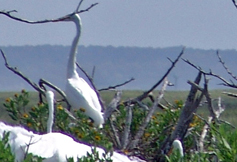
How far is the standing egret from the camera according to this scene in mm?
7942

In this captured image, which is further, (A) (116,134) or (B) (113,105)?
(B) (113,105)

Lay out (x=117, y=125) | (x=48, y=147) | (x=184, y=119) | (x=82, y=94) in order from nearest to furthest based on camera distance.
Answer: (x=48, y=147)
(x=184, y=119)
(x=117, y=125)
(x=82, y=94)

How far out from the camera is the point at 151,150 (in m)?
6.05

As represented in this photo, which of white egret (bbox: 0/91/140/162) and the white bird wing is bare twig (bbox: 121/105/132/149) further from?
the white bird wing

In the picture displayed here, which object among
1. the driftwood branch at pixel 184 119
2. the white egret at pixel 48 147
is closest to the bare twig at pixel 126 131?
the driftwood branch at pixel 184 119

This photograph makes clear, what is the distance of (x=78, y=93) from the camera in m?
8.67

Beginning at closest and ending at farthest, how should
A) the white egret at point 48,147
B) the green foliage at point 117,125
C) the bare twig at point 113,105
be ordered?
the white egret at point 48,147, the green foliage at point 117,125, the bare twig at point 113,105

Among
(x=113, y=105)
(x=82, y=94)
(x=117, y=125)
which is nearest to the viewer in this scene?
(x=117, y=125)

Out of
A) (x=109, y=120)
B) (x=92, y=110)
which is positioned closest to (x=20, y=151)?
(x=109, y=120)

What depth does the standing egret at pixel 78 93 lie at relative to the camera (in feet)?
26.1

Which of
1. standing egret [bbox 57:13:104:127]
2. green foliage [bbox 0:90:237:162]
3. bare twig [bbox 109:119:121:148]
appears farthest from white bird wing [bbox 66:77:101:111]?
bare twig [bbox 109:119:121:148]

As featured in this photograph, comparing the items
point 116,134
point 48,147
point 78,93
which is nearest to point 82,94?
point 78,93

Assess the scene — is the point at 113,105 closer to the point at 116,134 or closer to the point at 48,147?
the point at 116,134

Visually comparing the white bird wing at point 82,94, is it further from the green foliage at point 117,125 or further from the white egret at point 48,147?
the white egret at point 48,147
